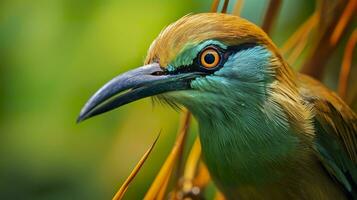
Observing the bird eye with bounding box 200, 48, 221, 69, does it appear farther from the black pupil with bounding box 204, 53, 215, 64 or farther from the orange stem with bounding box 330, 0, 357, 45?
the orange stem with bounding box 330, 0, 357, 45

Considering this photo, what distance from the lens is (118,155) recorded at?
172 inches

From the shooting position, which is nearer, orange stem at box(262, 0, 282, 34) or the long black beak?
the long black beak

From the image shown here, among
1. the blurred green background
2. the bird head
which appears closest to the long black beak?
the bird head

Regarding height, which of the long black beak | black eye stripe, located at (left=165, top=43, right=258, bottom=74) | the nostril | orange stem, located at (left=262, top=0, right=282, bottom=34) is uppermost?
orange stem, located at (left=262, top=0, right=282, bottom=34)

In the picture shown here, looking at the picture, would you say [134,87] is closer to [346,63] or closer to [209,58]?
[209,58]

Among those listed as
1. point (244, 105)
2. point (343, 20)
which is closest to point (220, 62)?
point (244, 105)

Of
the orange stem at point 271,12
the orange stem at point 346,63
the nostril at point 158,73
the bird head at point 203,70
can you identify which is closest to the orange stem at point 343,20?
the orange stem at point 346,63

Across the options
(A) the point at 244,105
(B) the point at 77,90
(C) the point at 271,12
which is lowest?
(B) the point at 77,90

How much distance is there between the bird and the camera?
321 cm

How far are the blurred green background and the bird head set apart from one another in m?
1.01

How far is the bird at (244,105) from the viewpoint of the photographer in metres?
3.21

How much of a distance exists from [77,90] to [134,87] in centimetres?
122

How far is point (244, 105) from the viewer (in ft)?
11.0

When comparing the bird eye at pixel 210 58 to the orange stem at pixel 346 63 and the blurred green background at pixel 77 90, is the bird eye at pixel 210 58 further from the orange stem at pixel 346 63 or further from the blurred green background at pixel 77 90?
the blurred green background at pixel 77 90
